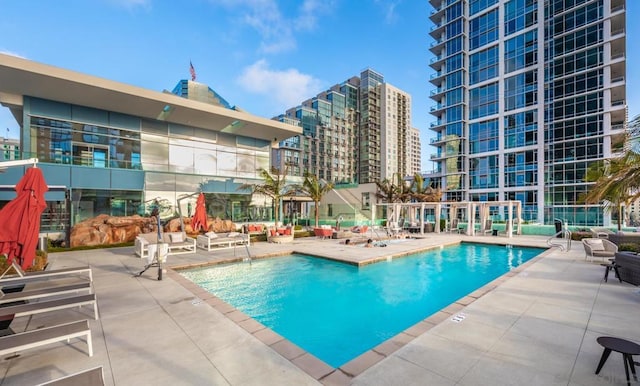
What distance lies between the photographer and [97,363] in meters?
3.64

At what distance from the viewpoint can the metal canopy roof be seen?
537 inches

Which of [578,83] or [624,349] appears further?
[578,83]

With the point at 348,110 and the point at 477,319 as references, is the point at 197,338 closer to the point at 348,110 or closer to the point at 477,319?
the point at 477,319

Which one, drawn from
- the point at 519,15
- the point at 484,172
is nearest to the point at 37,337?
the point at 484,172

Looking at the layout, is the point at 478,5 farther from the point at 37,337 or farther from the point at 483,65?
the point at 37,337

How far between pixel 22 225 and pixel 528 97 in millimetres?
48811

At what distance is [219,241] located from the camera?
13227mm

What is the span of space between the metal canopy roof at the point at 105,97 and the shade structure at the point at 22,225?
1270cm

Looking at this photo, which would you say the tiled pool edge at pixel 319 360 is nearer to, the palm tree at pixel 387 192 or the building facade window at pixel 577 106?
the palm tree at pixel 387 192

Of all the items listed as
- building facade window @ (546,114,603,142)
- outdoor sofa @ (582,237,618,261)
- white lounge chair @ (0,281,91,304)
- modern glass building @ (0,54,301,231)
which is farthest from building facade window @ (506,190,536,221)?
white lounge chair @ (0,281,91,304)

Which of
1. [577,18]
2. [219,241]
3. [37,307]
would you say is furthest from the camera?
[577,18]

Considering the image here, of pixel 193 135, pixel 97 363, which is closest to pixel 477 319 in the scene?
pixel 97 363

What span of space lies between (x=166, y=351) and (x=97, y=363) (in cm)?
78

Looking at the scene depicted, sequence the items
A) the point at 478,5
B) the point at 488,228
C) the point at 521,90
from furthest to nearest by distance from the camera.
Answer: the point at 478,5, the point at 521,90, the point at 488,228
